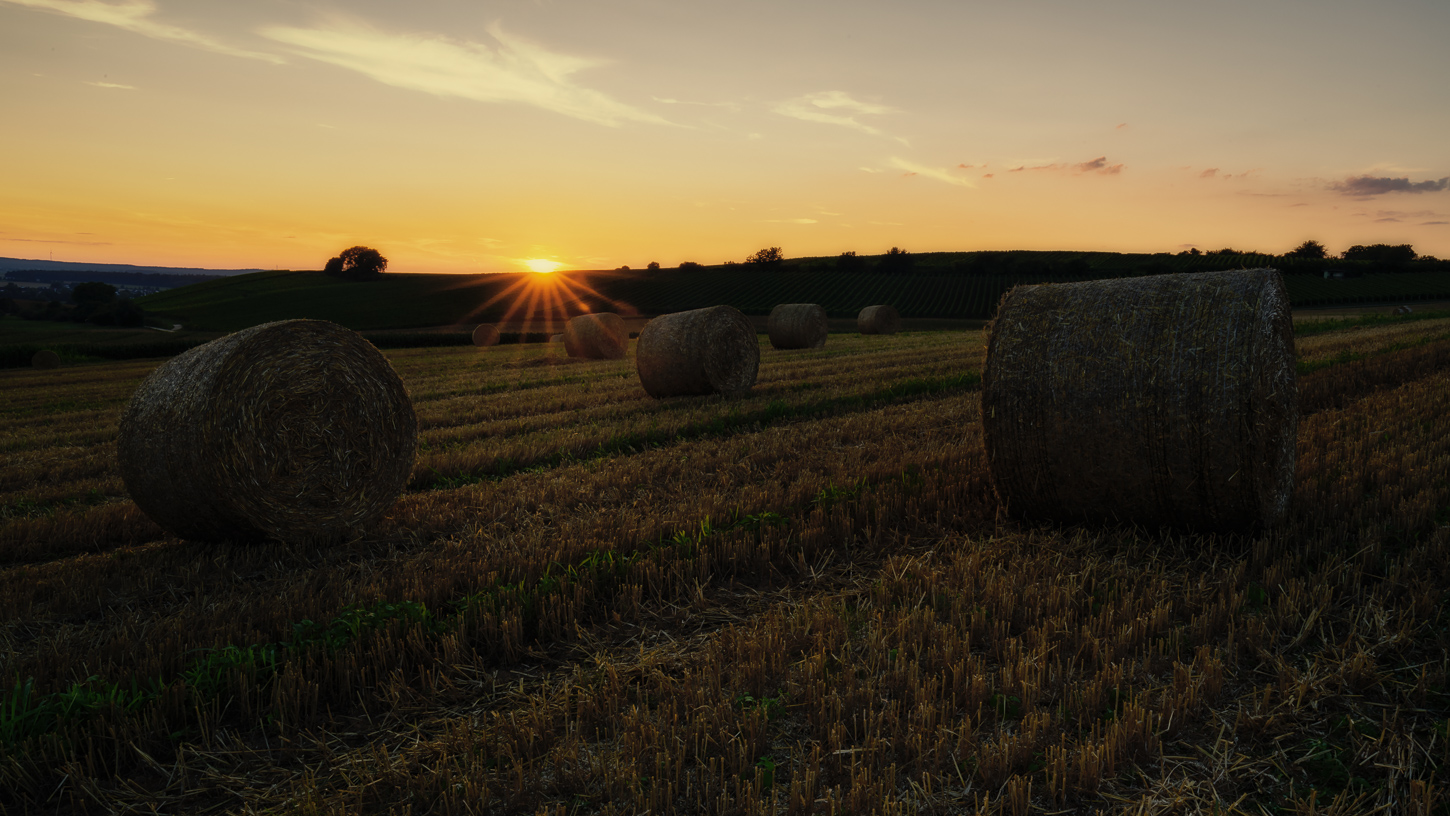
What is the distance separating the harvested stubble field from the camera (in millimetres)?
3037

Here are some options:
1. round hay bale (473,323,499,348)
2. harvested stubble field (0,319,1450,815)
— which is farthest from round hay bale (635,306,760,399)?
round hay bale (473,323,499,348)

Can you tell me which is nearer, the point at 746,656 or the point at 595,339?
the point at 746,656

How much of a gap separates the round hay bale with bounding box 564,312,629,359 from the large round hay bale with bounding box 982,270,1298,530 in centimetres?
2140

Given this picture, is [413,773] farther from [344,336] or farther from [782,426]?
[782,426]

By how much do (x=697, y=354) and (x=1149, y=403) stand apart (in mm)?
9382

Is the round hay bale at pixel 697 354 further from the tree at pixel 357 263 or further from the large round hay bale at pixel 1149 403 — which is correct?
the tree at pixel 357 263

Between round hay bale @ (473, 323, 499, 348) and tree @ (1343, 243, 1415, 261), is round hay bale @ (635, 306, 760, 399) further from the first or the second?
tree @ (1343, 243, 1415, 261)

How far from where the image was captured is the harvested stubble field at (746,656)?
9.96ft

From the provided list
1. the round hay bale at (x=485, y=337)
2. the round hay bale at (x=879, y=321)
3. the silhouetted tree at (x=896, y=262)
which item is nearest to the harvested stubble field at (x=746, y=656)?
the round hay bale at (x=879, y=321)

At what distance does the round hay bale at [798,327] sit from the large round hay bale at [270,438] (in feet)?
68.3

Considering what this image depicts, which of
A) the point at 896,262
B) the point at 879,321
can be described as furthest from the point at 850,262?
the point at 879,321

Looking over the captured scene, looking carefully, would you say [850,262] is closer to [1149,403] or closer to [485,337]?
[485,337]

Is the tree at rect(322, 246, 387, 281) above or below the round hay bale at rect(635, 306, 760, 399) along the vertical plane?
above

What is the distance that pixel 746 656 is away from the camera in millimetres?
3986
